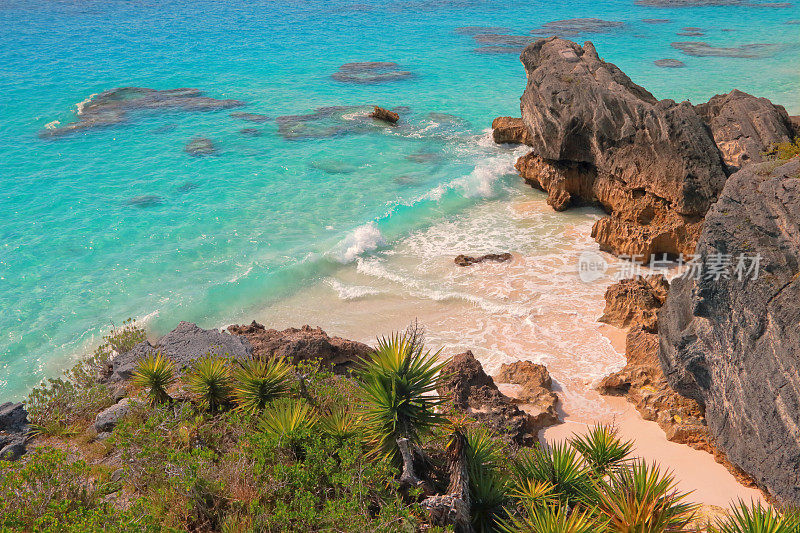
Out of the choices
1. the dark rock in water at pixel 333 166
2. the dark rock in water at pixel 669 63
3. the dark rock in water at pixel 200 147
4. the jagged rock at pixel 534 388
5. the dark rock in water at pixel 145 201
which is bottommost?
the dark rock in water at pixel 145 201

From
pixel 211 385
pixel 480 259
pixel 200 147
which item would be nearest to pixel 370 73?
pixel 200 147

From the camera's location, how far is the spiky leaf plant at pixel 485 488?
284 inches

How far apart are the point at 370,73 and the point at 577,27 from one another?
79.0 feet

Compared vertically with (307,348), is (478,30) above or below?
above

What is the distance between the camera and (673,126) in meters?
17.2

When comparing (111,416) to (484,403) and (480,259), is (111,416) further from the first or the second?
(480,259)

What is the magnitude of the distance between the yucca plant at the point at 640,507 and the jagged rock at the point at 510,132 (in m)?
22.3

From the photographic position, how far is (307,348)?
1129 cm

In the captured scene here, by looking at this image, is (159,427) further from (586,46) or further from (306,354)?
(586,46)

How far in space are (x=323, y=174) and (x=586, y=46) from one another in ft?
39.0

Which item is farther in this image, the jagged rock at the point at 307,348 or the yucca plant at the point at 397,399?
the jagged rock at the point at 307,348

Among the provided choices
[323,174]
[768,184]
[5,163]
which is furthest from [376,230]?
[5,163]

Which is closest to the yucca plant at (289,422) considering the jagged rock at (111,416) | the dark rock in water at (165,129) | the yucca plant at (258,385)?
the yucca plant at (258,385)

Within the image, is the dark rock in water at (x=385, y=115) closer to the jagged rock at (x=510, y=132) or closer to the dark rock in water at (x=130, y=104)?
the jagged rock at (x=510, y=132)
